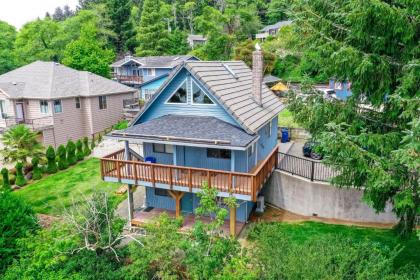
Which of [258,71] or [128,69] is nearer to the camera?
[258,71]

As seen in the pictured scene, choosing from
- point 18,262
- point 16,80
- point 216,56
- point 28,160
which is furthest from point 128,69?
point 18,262

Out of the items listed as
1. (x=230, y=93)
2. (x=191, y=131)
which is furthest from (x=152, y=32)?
(x=191, y=131)

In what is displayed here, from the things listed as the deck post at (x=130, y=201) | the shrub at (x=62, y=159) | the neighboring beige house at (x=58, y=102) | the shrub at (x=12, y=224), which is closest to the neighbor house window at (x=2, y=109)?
the neighboring beige house at (x=58, y=102)

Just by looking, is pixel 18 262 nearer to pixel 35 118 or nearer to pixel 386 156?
pixel 386 156

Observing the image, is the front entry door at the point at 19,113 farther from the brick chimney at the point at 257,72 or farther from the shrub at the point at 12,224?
the brick chimney at the point at 257,72

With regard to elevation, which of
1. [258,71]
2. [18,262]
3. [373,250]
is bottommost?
[18,262]

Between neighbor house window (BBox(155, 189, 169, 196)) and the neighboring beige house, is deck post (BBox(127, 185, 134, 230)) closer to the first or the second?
neighbor house window (BBox(155, 189, 169, 196))
